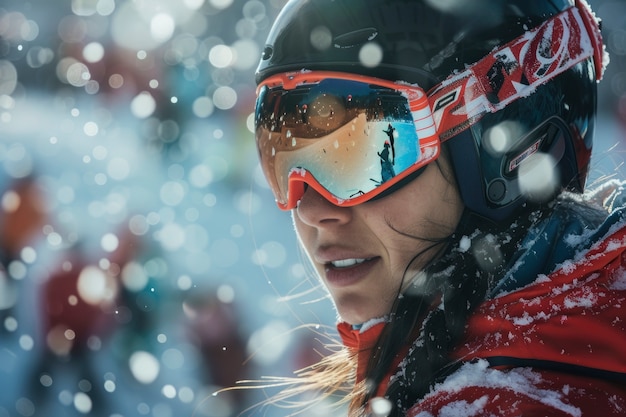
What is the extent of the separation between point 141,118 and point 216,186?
1.83m

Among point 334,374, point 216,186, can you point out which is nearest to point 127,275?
point 216,186

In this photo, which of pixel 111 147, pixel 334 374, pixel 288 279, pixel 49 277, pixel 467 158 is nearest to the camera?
pixel 467 158

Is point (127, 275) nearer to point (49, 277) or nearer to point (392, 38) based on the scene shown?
point (49, 277)

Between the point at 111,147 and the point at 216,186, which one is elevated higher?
the point at 111,147

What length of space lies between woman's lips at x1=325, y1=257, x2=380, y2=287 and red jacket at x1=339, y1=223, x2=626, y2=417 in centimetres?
51

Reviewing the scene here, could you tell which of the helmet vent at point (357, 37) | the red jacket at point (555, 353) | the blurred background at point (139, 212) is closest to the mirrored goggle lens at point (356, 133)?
the helmet vent at point (357, 37)

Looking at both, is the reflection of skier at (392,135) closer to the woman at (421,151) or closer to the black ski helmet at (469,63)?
the woman at (421,151)

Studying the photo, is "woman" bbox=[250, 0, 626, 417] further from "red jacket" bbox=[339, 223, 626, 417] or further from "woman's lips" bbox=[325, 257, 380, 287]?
"red jacket" bbox=[339, 223, 626, 417]

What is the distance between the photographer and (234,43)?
1067 centimetres

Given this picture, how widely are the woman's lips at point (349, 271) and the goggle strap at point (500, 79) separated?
0.42m

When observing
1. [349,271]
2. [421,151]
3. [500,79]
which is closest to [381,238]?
[349,271]

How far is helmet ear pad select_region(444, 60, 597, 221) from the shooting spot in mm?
1665

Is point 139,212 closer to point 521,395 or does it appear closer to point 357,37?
point 357,37

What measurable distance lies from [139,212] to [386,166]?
8618 millimetres
